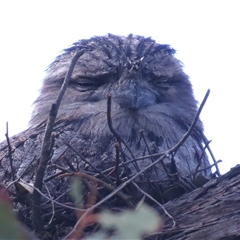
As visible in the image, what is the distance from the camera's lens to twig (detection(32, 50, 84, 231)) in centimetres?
228

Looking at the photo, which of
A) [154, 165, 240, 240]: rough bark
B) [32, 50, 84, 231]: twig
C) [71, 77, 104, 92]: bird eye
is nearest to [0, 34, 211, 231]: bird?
[71, 77, 104, 92]: bird eye

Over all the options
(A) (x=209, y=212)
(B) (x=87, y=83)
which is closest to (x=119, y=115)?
(B) (x=87, y=83)

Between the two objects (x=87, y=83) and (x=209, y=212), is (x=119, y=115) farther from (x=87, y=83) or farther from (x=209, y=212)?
(x=209, y=212)

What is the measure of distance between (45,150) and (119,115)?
157cm

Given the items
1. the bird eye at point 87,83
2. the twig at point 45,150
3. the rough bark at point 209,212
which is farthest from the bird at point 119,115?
the twig at point 45,150

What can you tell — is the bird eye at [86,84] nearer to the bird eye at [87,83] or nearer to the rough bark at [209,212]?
the bird eye at [87,83]

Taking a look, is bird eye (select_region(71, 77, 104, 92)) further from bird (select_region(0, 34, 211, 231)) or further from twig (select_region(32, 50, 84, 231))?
twig (select_region(32, 50, 84, 231))

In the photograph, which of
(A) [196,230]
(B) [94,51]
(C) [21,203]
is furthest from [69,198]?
(B) [94,51]

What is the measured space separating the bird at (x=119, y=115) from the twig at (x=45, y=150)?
0.44 m

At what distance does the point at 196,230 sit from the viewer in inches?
95.6

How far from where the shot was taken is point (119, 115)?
12.9ft

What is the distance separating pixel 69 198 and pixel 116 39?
223 cm

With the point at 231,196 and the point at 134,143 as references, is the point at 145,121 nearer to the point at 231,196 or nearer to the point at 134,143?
the point at 134,143

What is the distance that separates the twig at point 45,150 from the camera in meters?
2.28
